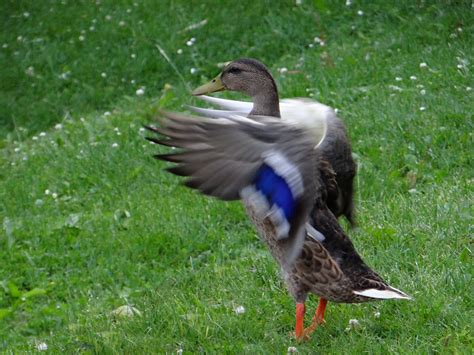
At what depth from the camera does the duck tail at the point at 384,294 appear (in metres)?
4.70

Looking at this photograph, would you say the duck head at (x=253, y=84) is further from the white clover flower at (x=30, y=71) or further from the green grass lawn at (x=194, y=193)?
the white clover flower at (x=30, y=71)

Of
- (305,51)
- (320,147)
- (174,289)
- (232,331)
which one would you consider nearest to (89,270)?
(174,289)

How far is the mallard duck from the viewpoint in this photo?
17.1ft

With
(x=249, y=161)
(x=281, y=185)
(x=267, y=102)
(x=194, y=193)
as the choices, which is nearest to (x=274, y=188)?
(x=281, y=185)

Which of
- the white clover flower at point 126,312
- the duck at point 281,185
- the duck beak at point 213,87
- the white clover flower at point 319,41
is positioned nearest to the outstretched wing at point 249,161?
the duck at point 281,185

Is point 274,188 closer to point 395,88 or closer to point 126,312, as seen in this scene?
point 126,312

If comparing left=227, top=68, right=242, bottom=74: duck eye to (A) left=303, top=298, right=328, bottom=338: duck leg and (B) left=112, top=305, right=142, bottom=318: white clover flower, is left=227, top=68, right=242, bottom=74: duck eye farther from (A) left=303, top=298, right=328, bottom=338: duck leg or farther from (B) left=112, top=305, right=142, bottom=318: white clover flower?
Result: (B) left=112, top=305, right=142, bottom=318: white clover flower

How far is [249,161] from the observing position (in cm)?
430

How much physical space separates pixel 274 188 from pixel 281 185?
34 mm

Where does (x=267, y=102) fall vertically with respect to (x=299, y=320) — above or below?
above

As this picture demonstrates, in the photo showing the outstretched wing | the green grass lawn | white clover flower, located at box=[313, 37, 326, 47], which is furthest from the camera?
white clover flower, located at box=[313, 37, 326, 47]

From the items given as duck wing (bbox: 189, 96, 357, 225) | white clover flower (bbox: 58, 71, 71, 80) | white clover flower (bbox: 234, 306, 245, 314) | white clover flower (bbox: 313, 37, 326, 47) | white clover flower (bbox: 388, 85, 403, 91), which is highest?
duck wing (bbox: 189, 96, 357, 225)

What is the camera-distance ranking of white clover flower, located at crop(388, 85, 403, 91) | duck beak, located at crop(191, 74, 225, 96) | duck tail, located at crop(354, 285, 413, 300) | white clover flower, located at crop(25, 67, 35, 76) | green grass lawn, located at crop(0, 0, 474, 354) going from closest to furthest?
duck tail, located at crop(354, 285, 413, 300) < green grass lawn, located at crop(0, 0, 474, 354) < duck beak, located at crop(191, 74, 225, 96) < white clover flower, located at crop(388, 85, 403, 91) < white clover flower, located at crop(25, 67, 35, 76)

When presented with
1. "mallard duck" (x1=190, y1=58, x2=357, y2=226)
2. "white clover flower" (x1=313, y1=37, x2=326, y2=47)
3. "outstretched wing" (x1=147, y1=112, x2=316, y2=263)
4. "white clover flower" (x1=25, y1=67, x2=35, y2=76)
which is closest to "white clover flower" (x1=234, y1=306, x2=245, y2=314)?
"mallard duck" (x1=190, y1=58, x2=357, y2=226)
